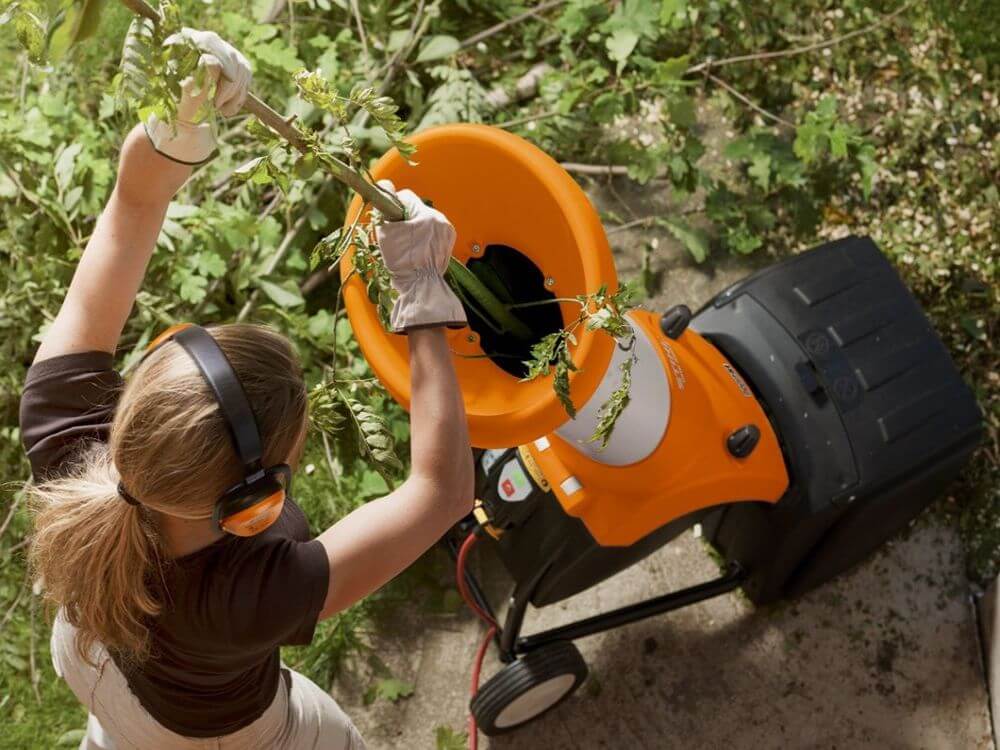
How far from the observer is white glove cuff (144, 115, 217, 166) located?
0.99 meters

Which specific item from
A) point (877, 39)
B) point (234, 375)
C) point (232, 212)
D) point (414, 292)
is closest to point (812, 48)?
point (877, 39)

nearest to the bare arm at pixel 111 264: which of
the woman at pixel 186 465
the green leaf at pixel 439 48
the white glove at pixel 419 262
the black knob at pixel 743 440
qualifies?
the woman at pixel 186 465

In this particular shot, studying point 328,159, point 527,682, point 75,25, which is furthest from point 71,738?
point 75,25

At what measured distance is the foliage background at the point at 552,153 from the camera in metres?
1.95

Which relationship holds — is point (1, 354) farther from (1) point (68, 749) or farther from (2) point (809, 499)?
(2) point (809, 499)

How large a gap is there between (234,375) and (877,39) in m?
1.97

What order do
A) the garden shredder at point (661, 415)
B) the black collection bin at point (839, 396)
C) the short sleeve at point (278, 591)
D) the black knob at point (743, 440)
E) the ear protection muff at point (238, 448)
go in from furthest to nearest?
the black collection bin at point (839, 396) < the black knob at point (743, 440) < the garden shredder at point (661, 415) < the short sleeve at point (278, 591) < the ear protection muff at point (238, 448)

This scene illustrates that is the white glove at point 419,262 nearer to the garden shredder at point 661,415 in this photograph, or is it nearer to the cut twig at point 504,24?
the garden shredder at point 661,415

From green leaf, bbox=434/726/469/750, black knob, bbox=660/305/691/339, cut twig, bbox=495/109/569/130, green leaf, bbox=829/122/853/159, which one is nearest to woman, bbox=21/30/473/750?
black knob, bbox=660/305/691/339

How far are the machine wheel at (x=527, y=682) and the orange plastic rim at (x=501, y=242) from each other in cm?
67

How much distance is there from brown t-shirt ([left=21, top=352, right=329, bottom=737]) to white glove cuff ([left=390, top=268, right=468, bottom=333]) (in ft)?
0.81

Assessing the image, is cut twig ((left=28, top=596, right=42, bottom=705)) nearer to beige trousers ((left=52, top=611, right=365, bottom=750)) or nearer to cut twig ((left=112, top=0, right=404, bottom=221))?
beige trousers ((left=52, top=611, right=365, bottom=750))

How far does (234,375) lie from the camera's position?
873mm

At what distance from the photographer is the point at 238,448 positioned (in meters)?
0.87
